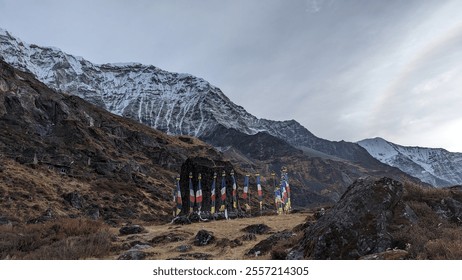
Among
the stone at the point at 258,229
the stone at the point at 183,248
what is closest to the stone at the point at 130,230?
the stone at the point at 258,229

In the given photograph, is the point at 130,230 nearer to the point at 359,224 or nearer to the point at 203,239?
the point at 203,239

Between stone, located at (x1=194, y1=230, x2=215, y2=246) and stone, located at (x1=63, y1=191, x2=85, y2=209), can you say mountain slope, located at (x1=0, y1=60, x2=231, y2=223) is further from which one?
stone, located at (x1=194, y1=230, x2=215, y2=246)

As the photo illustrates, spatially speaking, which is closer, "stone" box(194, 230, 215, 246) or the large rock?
the large rock

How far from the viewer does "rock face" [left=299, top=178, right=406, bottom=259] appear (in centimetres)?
841

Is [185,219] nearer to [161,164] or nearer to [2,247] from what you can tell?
[2,247]

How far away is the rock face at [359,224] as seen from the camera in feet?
27.6

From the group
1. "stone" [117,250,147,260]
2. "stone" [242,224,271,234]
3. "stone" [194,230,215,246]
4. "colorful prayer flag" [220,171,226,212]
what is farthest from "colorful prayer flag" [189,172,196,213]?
"stone" [117,250,147,260]

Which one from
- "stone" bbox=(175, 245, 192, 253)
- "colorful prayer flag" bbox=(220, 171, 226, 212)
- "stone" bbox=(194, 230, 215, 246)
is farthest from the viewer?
"colorful prayer flag" bbox=(220, 171, 226, 212)

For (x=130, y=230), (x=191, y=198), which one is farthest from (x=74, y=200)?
(x=130, y=230)

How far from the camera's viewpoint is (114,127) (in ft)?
348

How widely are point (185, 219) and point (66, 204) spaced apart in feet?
66.6

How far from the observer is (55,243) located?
11.7 metres

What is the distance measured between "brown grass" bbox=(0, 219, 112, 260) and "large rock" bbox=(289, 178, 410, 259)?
6.88m

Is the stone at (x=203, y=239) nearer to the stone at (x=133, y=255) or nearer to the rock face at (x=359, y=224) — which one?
the stone at (x=133, y=255)
